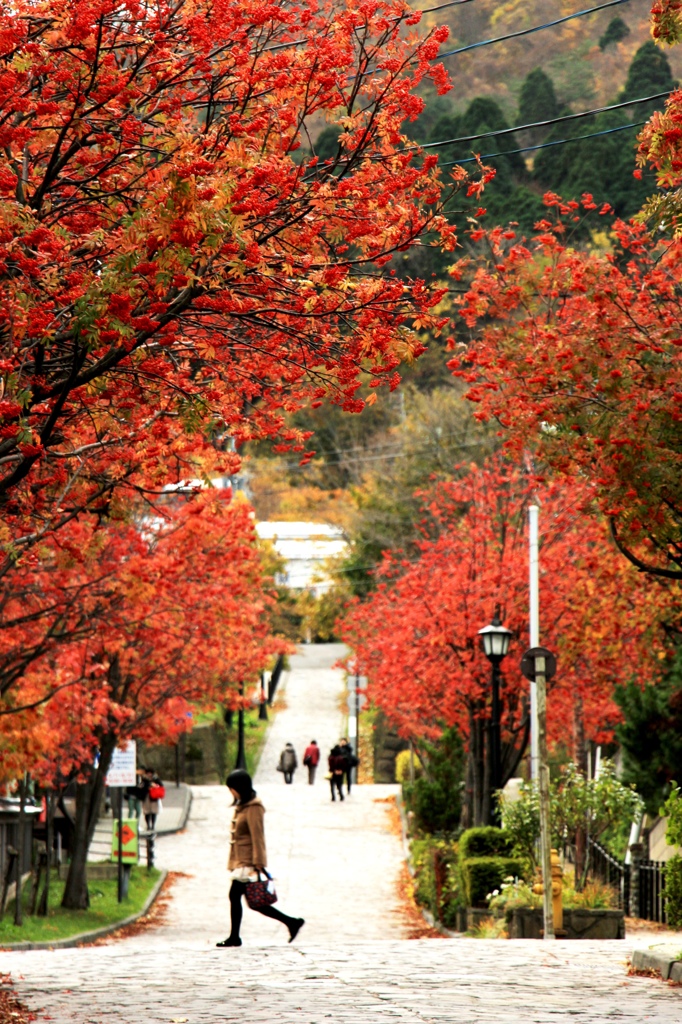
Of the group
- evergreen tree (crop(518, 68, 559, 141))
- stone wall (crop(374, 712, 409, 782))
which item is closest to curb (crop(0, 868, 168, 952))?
stone wall (crop(374, 712, 409, 782))

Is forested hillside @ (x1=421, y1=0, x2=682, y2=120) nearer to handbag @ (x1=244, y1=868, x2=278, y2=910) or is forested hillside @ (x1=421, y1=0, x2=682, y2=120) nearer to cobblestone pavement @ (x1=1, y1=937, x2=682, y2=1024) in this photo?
handbag @ (x1=244, y1=868, x2=278, y2=910)

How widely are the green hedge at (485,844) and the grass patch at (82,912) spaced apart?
597 centimetres

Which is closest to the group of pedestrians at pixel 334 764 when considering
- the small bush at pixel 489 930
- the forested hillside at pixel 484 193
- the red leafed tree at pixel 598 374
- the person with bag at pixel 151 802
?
the forested hillside at pixel 484 193

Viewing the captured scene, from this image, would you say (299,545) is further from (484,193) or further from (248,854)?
(248,854)

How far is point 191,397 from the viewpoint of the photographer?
8.45 metres

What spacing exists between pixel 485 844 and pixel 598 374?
33.3 feet

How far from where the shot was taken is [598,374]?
13.0 meters

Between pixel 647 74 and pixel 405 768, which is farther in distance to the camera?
pixel 647 74

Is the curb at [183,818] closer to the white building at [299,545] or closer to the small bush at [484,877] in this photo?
the small bush at [484,877]

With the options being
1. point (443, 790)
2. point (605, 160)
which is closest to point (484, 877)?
point (443, 790)

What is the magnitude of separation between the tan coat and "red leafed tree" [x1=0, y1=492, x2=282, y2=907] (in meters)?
3.00

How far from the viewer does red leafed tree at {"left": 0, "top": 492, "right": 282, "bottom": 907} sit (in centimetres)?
1859

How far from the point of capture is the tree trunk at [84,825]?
80.6 feet

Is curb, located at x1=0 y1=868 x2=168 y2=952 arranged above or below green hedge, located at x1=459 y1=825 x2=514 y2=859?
below
